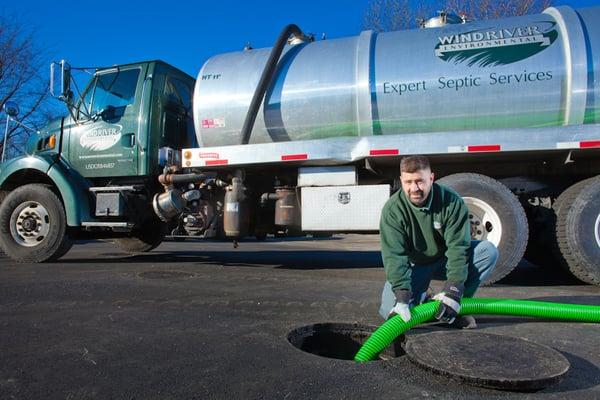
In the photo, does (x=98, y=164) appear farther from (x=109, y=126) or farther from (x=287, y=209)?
(x=287, y=209)

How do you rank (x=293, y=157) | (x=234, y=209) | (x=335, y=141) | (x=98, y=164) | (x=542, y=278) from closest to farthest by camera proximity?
(x=335, y=141) < (x=293, y=157) < (x=542, y=278) < (x=234, y=209) < (x=98, y=164)

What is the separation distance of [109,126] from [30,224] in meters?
1.84

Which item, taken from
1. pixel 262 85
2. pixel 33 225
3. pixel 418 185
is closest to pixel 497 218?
pixel 418 185

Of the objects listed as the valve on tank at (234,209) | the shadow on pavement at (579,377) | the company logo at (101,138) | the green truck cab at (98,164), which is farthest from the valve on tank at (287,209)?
the shadow on pavement at (579,377)

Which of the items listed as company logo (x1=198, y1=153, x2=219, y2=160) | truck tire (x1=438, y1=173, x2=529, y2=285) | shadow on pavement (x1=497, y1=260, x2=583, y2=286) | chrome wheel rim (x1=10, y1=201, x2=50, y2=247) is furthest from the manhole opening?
chrome wheel rim (x1=10, y1=201, x2=50, y2=247)

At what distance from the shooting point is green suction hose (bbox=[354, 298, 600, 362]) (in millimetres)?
2568

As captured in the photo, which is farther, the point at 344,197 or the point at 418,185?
the point at 344,197

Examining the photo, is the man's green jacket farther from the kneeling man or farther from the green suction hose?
the green suction hose

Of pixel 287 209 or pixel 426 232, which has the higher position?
pixel 287 209

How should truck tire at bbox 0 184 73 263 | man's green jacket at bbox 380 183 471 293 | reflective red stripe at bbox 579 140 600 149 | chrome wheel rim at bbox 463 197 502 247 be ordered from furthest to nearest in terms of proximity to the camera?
truck tire at bbox 0 184 73 263 < chrome wheel rim at bbox 463 197 502 247 < reflective red stripe at bbox 579 140 600 149 < man's green jacket at bbox 380 183 471 293

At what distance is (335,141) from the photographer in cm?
530

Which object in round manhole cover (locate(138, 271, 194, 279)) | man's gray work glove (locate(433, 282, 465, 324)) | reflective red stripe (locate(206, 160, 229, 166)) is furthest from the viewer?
reflective red stripe (locate(206, 160, 229, 166))

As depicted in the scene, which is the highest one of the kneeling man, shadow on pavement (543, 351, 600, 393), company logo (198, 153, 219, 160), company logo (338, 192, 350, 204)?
company logo (198, 153, 219, 160)

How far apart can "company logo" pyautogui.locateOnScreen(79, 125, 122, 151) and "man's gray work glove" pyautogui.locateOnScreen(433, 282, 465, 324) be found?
210 inches
